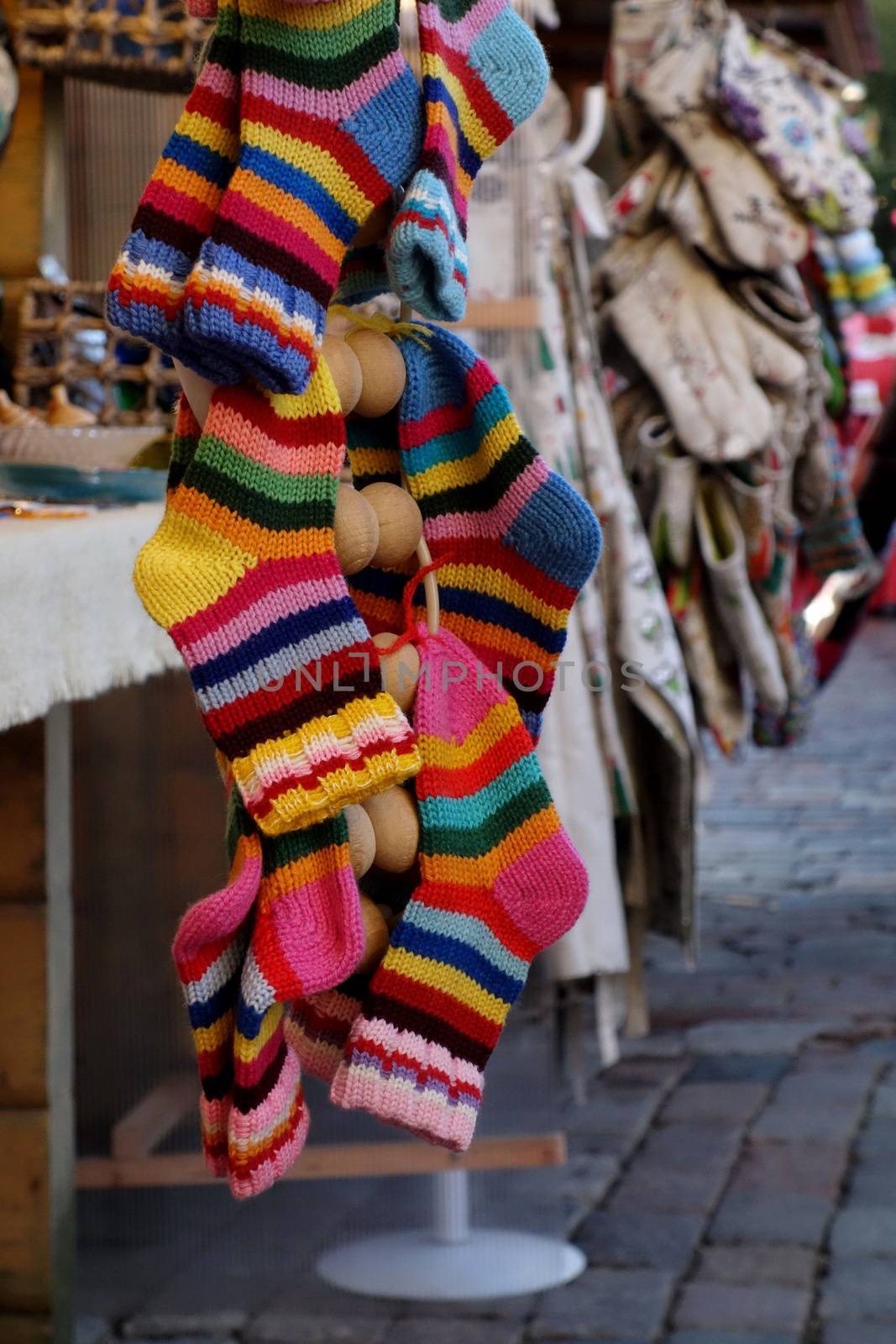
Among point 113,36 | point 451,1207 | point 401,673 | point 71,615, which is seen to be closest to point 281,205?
point 401,673

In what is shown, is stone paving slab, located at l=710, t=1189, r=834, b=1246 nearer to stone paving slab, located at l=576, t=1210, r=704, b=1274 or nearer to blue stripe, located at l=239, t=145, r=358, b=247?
stone paving slab, located at l=576, t=1210, r=704, b=1274

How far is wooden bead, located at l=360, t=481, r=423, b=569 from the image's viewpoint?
31.7 inches

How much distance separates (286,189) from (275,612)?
19 centimetres

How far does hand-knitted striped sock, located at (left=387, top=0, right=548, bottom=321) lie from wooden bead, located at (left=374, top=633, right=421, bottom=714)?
0.55 ft

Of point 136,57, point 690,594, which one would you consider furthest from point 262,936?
point 690,594

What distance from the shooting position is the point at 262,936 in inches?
29.3

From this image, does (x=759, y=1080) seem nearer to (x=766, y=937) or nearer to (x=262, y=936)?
(x=766, y=937)

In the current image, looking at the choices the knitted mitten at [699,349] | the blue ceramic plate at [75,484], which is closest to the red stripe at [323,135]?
the blue ceramic plate at [75,484]

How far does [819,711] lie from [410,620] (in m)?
7.13

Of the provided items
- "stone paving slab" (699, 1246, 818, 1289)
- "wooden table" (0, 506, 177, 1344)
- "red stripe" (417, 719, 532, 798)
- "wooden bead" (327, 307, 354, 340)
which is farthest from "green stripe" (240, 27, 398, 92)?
"stone paving slab" (699, 1246, 818, 1289)

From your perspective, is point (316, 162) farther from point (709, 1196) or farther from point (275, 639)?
point (709, 1196)

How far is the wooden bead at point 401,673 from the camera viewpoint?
798 millimetres

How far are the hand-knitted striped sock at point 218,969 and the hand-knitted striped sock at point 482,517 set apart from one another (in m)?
0.16

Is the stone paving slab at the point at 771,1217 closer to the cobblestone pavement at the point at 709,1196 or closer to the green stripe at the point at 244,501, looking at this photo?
the cobblestone pavement at the point at 709,1196
